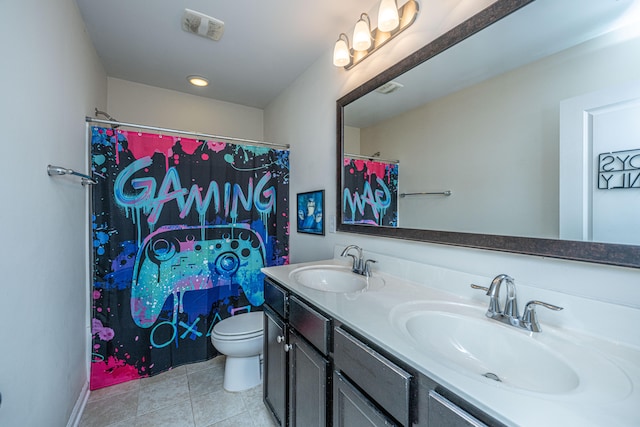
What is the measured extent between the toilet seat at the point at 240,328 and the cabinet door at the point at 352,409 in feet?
3.01

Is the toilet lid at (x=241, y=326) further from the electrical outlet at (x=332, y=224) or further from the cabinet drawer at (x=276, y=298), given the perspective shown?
the electrical outlet at (x=332, y=224)

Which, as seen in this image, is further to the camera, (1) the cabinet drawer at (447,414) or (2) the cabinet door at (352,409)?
(2) the cabinet door at (352,409)

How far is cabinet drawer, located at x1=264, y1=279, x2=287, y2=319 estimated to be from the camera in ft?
4.11

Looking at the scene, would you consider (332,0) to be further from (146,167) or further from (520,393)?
(520,393)

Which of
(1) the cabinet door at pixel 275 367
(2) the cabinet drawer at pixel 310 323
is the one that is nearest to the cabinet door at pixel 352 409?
(2) the cabinet drawer at pixel 310 323

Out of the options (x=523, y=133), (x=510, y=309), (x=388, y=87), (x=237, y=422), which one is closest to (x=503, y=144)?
(x=523, y=133)

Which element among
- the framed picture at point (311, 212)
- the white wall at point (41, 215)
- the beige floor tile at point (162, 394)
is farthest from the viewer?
the framed picture at point (311, 212)

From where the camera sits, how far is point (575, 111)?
78 centimetres

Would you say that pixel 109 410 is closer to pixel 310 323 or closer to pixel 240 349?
pixel 240 349

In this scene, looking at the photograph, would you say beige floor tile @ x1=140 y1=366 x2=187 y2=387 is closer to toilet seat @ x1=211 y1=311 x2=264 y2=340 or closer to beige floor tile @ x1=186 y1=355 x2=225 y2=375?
beige floor tile @ x1=186 y1=355 x2=225 y2=375

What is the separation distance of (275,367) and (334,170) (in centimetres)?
125

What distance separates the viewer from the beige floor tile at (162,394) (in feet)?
5.12

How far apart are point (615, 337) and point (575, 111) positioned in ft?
2.11

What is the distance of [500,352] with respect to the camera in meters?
0.77
